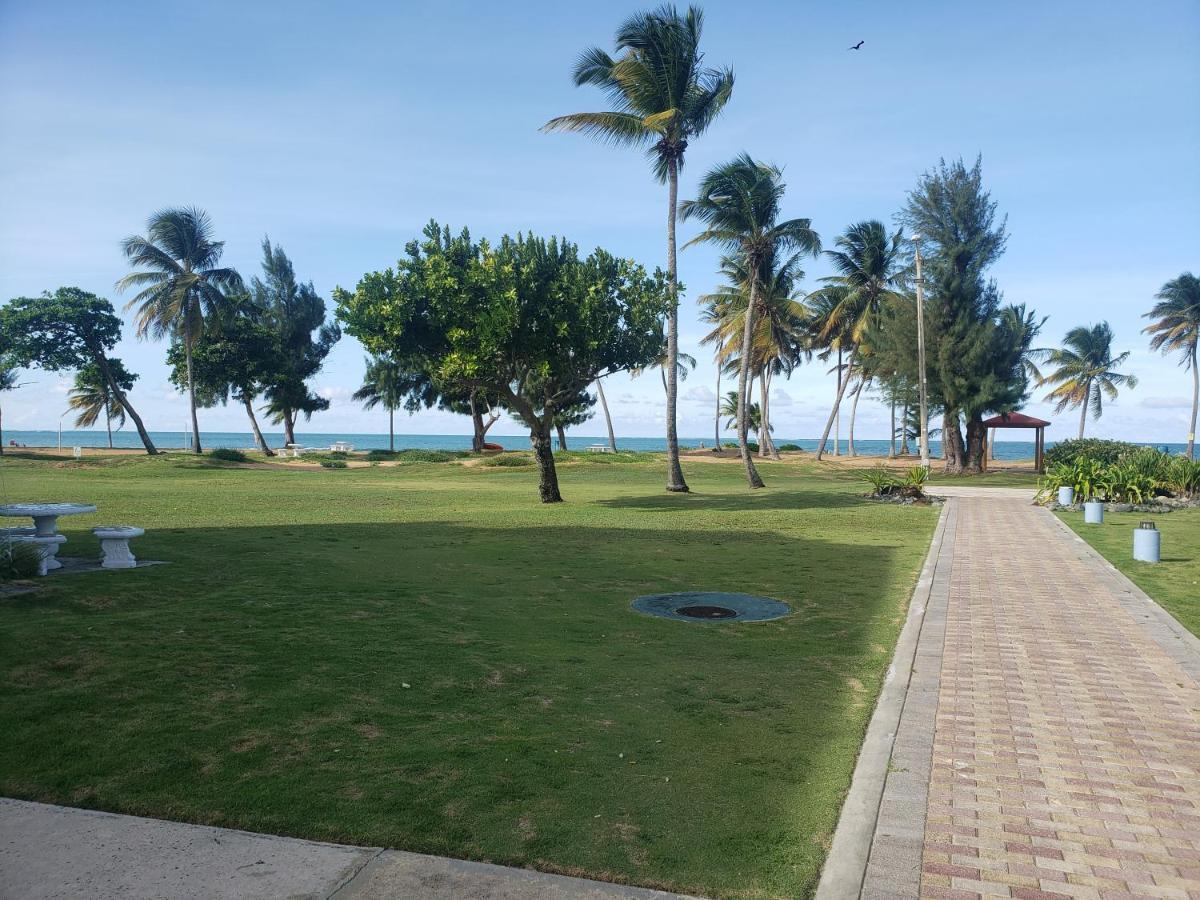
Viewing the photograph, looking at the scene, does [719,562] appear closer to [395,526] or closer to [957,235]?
[395,526]

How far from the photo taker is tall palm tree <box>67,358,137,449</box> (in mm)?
51500

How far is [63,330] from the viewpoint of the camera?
4694cm

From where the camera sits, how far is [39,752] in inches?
175

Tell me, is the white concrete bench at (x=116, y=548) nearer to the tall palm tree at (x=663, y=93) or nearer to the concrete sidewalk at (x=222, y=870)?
the concrete sidewalk at (x=222, y=870)

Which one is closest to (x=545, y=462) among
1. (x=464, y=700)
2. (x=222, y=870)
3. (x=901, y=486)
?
(x=901, y=486)

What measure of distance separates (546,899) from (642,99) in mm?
25097

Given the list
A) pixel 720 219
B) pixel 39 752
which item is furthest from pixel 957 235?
pixel 39 752

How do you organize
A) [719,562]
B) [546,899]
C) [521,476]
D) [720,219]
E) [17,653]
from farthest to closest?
[521,476]
[720,219]
[719,562]
[17,653]
[546,899]

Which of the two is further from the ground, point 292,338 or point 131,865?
point 292,338

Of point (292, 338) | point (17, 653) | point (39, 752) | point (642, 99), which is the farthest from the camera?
point (292, 338)

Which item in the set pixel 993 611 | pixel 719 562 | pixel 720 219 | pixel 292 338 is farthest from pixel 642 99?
pixel 292 338

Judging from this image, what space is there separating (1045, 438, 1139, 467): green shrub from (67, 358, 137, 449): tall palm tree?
2028 inches

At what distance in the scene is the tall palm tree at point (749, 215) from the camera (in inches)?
1095

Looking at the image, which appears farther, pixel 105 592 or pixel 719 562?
pixel 719 562
